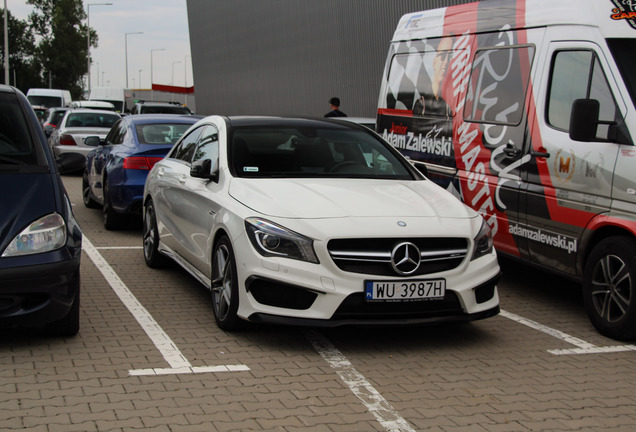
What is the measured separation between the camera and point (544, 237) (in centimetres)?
677

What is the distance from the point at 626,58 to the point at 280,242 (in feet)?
9.40

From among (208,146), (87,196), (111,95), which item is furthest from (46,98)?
(208,146)

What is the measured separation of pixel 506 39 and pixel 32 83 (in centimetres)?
10931

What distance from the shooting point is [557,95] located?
670cm

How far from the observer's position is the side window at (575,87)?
6137mm

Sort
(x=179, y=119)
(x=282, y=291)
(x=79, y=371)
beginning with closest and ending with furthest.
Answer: (x=79, y=371) < (x=282, y=291) < (x=179, y=119)

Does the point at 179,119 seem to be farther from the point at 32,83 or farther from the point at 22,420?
the point at 32,83

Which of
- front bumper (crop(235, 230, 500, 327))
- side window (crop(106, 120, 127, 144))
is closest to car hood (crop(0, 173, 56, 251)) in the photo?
front bumper (crop(235, 230, 500, 327))

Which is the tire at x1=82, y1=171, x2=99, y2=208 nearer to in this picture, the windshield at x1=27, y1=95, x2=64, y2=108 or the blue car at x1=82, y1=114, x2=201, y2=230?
the blue car at x1=82, y1=114, x2=201, y2=230

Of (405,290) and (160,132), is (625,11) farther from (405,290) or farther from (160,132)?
(160,132)

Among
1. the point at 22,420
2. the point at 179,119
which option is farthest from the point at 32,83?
the point at 22,420

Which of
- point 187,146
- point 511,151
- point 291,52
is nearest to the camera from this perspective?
point 511,151

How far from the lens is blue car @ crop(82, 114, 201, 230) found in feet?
34.1

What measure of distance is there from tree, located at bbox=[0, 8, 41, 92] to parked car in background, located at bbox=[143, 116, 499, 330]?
345 ft
